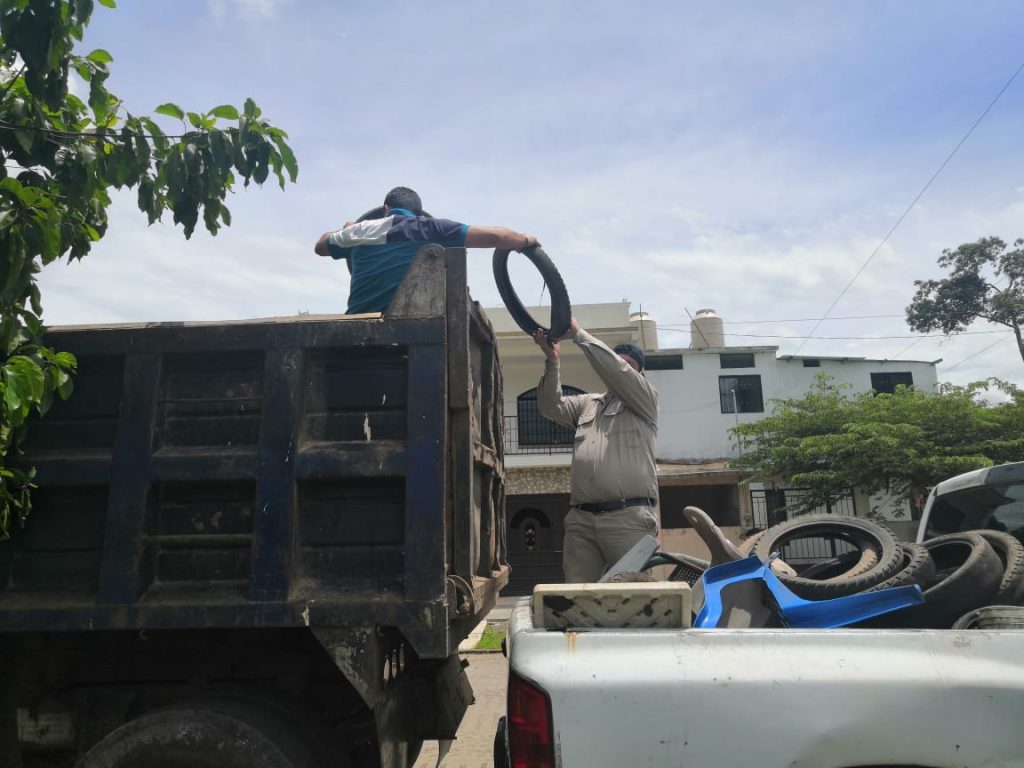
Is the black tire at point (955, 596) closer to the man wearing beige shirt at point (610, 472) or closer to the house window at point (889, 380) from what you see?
the man wearing beige shirt at point (610, 472)

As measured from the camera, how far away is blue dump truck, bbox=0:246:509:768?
2.53m

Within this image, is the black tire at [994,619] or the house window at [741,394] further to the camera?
the house window at [741,394]

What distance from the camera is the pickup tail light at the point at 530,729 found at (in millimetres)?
2010

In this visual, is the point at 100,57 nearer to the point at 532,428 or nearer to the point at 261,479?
the point at 261,479

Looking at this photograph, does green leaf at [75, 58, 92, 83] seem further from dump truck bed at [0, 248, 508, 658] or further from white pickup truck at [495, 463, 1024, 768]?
white pickup truck at [495, 463, 1024, 768]

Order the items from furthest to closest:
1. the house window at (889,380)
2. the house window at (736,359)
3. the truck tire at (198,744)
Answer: the house window at (889,380) < the house window at (736,359) < the truck tire at (198,744)

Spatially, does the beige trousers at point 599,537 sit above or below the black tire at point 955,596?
above

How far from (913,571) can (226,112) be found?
3117 millimetres

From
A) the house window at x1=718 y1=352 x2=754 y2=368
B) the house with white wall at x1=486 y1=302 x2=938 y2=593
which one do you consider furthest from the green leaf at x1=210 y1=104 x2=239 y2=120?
the house window at x1=718 y1=352 x2=754 y2=368

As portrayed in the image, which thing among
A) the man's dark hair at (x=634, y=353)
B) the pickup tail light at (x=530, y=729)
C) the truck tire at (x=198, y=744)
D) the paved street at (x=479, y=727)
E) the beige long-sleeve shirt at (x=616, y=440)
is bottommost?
the paved street at (x=479, y=727)

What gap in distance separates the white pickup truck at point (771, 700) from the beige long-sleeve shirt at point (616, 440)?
2.04 m

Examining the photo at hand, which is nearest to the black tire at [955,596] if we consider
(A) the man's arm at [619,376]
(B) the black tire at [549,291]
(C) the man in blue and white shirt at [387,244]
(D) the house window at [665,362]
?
(A) the man's arm at [619,376]

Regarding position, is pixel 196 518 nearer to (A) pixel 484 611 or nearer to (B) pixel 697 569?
(A) pixel 484 611

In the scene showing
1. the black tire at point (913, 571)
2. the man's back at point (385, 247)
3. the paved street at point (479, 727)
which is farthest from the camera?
the paved street at point (479, 727)
